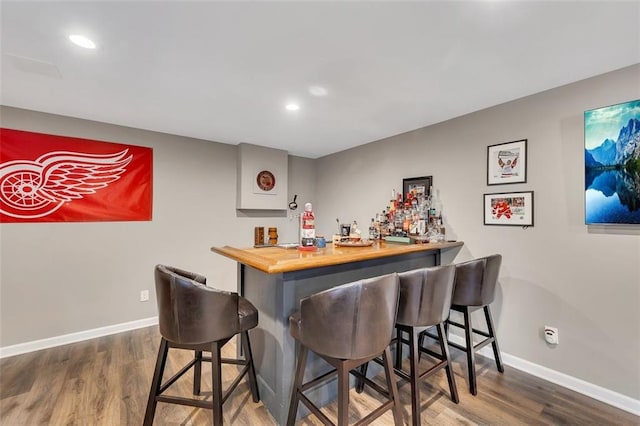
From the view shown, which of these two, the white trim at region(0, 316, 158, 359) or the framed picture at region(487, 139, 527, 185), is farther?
the white trim at region(0, 316, 158, 359)

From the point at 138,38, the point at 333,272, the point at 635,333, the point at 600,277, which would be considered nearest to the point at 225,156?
the point at 138,38

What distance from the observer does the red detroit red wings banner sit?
255 cm

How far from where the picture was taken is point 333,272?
1934 millimetres

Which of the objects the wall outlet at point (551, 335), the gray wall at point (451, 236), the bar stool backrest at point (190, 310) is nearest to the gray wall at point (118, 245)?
the gray wall at point (451, 236)

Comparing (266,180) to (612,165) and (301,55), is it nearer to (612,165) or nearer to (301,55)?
(301,55)

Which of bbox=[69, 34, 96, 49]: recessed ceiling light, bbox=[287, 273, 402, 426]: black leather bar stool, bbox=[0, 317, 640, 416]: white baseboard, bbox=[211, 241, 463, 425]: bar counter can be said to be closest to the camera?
bbox=[287, 273, 402, 426]: black leather bar stool

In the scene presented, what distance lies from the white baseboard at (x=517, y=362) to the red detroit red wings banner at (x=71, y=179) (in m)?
1.18

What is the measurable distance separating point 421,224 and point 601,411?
5.62ft

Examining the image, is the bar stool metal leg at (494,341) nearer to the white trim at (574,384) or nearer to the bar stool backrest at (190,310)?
the white trim at (574,384)

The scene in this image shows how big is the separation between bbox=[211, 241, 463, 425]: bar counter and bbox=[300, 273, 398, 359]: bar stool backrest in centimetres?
27

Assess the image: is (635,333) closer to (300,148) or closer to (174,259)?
(300,148)

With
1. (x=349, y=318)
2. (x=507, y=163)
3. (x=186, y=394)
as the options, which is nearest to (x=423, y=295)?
(x=349, y=318)

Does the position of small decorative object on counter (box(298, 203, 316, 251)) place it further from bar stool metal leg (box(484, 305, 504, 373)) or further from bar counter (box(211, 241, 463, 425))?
bar stool metal leg (box(484, 305, 504, 373))

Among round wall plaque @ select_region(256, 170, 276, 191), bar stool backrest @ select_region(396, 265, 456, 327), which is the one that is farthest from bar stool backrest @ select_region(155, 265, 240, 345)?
round wall plaque @ select_region(256, 170, 276, 191)
